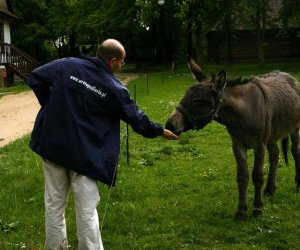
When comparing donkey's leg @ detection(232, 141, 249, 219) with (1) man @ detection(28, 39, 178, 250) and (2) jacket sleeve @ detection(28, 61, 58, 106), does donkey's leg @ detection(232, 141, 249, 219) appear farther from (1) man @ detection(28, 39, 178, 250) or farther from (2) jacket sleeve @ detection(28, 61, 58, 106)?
(2) jacket sleeve @ detection(28, 61, 58, 106)

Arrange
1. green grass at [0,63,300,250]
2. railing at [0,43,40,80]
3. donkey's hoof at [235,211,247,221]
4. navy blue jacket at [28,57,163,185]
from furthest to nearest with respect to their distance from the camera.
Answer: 1. railing at [0,43,40,80]
2. donkey's hoof at [235,211,247,221]
3. green grass at [0,63,300,250]
4. navy blue jacket at [28,57,163,185]

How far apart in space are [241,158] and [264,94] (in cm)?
90

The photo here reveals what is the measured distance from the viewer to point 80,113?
14.4 ft

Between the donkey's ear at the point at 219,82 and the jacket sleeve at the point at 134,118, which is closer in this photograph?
the jacket sleeve at the point at 134,118

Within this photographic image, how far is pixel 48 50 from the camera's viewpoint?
53.2 m

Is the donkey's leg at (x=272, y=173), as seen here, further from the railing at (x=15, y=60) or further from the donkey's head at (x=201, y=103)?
the railing at (x=15, y=60)

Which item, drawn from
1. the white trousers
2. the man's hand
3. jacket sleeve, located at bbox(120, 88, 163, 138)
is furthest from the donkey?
the white trousers

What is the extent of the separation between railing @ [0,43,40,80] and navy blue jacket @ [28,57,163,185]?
90.9ft

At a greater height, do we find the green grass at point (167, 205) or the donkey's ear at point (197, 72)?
the donkey's ear at point (197, 72)

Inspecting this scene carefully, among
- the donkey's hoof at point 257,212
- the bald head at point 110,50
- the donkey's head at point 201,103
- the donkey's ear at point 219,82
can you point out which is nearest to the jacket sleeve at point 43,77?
the bald head at point 110,50

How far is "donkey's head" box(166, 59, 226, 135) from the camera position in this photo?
6.07m

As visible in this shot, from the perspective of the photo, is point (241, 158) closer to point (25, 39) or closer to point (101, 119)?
point (101, 119)

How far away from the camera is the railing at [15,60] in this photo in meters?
31.3

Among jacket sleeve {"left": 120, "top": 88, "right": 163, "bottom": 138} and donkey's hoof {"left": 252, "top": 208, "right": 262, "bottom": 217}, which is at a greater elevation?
jacket sleeve {"left": 120, "top": 88, "right": 163, "bottom": 138}
